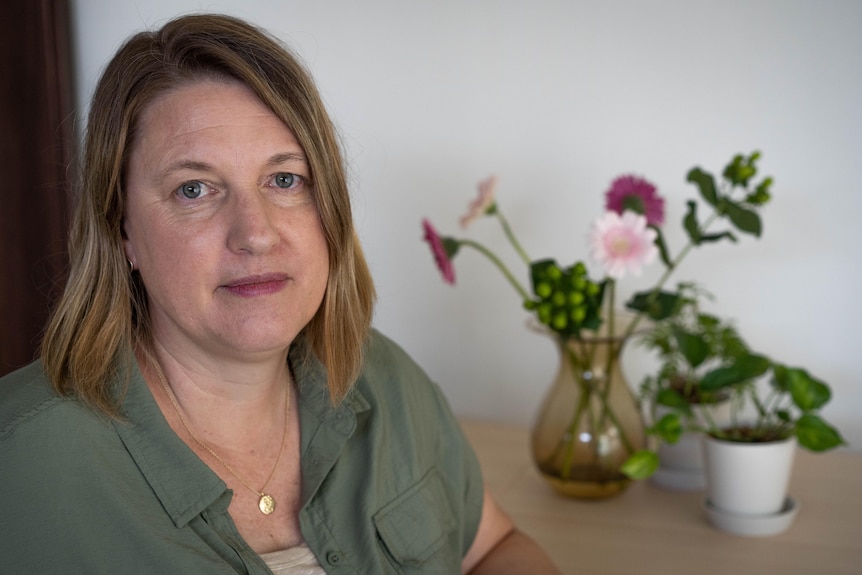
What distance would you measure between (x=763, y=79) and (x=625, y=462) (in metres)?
0.80

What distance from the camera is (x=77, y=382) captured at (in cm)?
102

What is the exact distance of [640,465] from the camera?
1409mm

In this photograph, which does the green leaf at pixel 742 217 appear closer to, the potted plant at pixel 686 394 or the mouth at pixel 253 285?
the potted plant at pixel 686 394

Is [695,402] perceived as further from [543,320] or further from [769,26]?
[769,26]

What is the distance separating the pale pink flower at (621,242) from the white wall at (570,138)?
438mm

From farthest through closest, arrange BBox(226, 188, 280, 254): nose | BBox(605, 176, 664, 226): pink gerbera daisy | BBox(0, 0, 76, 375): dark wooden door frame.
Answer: BBox(0, 0, 76, 375): dark wooden door frame < BBox(605, 176, 664, 226): pink gerbera daisy < BBox(226, 188, 280, 254): nose

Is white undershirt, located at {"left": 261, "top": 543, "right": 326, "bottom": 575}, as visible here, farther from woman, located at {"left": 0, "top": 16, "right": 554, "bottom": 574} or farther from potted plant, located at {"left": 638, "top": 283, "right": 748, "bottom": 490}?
potted plant, located at {"left": 638, "top": 283, "right": 748, "bottom": 490}

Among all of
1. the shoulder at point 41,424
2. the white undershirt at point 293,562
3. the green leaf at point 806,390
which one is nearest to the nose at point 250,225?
the shoulder at point 41,424

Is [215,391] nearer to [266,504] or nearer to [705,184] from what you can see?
[266,504]

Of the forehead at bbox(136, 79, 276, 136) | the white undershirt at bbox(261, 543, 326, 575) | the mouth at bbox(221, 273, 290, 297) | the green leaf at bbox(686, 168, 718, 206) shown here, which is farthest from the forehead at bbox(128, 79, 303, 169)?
the green leaf at bbox(686, 168, 718, 206)

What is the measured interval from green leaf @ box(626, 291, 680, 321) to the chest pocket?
0.45 metres

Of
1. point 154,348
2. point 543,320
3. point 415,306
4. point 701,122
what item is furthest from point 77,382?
point 701,122

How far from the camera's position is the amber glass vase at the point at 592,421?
151 centimetres

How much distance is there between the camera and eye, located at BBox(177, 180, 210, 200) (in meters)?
1.06
